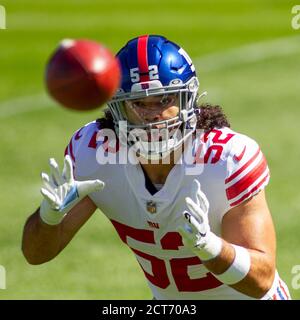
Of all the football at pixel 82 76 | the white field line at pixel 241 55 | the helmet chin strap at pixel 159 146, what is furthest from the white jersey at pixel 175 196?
the white field line at pixel 241 55

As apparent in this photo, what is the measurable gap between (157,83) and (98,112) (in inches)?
329

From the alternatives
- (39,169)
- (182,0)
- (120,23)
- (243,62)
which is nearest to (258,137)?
(39,169)

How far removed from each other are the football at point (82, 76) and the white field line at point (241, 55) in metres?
9.64

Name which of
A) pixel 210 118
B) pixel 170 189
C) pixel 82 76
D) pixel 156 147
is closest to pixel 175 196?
pixel 170 189

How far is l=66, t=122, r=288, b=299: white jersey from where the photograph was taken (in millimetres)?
6078

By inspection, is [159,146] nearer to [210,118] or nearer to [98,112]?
[210,118]

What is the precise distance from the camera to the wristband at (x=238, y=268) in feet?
18.8

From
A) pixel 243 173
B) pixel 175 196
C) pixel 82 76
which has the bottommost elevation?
pixel 175 196

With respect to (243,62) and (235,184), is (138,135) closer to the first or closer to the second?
(235,184)

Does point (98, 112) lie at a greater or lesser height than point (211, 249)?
greater

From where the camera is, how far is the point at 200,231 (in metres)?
5.56

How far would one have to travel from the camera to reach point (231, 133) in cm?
624

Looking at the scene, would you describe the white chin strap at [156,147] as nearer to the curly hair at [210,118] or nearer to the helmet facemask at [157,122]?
the helmet facemask at [157,122]

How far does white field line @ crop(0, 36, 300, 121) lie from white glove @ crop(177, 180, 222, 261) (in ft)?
32.4
